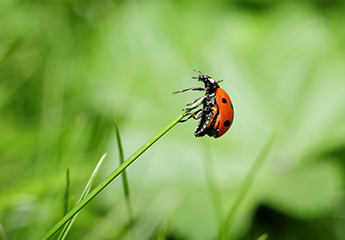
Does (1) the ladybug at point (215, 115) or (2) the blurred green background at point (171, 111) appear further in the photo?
(2) the blurred green background at point (171, 111)

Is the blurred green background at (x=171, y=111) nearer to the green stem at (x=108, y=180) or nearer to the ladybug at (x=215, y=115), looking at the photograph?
the ladybug at (x=215, y=115)

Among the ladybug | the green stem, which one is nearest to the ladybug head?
the ladybug

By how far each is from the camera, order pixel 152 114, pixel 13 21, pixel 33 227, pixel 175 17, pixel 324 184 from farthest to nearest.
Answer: pixel 175 17 < pixel 13 21 < pixel 152 114 < pixel 324 184 < pixel 33 227

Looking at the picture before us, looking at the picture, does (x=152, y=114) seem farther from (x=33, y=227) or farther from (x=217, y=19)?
(x=33, y=227)

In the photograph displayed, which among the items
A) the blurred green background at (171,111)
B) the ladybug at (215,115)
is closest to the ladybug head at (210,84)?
the ladybug at (215,115)

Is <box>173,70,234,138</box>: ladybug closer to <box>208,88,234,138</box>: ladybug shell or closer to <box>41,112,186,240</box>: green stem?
<box>208,88,234,138</box>: ladybug shell

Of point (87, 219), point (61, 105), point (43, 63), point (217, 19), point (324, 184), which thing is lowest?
point (324, 184)

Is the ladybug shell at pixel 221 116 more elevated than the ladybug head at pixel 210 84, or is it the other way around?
the ladybug head at pixel 210 84

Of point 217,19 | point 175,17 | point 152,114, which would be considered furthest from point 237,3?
point 152,114
